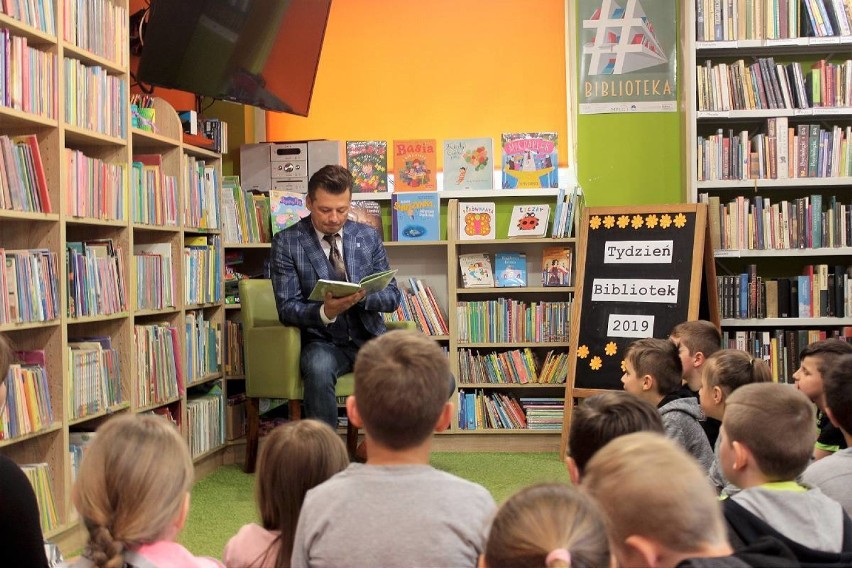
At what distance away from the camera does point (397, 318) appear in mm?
5082

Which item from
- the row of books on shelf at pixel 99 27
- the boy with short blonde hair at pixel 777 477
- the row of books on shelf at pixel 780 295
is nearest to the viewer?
the boy with short blonde hair at pixel 777 477

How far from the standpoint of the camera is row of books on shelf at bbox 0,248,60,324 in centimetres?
288

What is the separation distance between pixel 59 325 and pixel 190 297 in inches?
46.3

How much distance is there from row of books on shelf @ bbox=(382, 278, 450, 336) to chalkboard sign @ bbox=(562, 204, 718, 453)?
777mm

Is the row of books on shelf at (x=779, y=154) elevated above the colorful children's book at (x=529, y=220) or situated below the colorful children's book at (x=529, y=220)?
above

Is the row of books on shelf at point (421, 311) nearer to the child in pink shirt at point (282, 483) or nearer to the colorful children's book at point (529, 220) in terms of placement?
the colorful children's book at point (529, 220)

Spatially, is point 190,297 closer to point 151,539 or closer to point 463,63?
point 463,63

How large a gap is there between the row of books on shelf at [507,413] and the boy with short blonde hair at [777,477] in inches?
124

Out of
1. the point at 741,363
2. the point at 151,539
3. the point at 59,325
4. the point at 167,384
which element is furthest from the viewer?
the point at 167,384

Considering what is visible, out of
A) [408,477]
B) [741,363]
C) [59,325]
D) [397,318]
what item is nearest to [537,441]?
[397,318]

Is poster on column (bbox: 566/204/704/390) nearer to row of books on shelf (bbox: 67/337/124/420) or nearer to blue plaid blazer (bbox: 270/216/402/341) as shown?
blue plaid blazer (bbox: 270/216/402/341)

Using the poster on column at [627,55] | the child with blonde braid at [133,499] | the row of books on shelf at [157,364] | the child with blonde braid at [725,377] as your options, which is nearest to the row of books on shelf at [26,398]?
the row of books on shelf at [157,364]

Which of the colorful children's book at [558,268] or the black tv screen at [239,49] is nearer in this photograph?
the black tv screen at [239,49]

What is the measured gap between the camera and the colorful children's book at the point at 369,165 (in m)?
5.14
